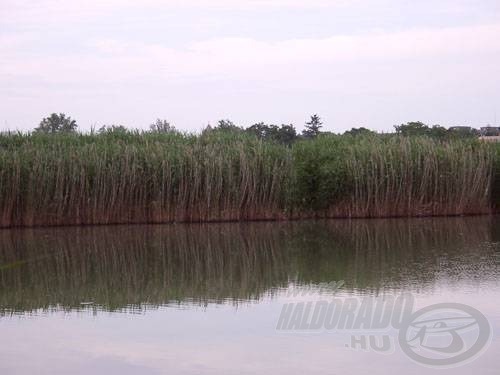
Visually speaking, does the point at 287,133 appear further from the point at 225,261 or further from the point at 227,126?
the point at 225,261

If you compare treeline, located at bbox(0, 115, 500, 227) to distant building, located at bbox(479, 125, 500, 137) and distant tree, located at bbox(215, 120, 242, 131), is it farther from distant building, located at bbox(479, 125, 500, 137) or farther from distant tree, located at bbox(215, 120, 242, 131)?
distant building, located at bbox(479, 125, 500, 137)

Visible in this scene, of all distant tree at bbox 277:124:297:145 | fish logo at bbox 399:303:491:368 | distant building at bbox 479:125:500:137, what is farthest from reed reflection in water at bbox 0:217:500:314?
distant building at bbox 479:125:500:137

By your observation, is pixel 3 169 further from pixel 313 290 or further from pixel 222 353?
pixel 222 353

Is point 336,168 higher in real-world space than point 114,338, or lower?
higher

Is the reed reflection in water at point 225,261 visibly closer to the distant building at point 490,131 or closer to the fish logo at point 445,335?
the fish logo at point 445,335

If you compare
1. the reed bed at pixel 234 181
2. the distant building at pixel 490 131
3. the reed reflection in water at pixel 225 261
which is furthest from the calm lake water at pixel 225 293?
the distant building at pixel 490 131

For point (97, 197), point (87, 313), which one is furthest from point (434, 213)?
point (87, 313)

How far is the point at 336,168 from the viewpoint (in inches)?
797

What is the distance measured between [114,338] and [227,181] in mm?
11731
